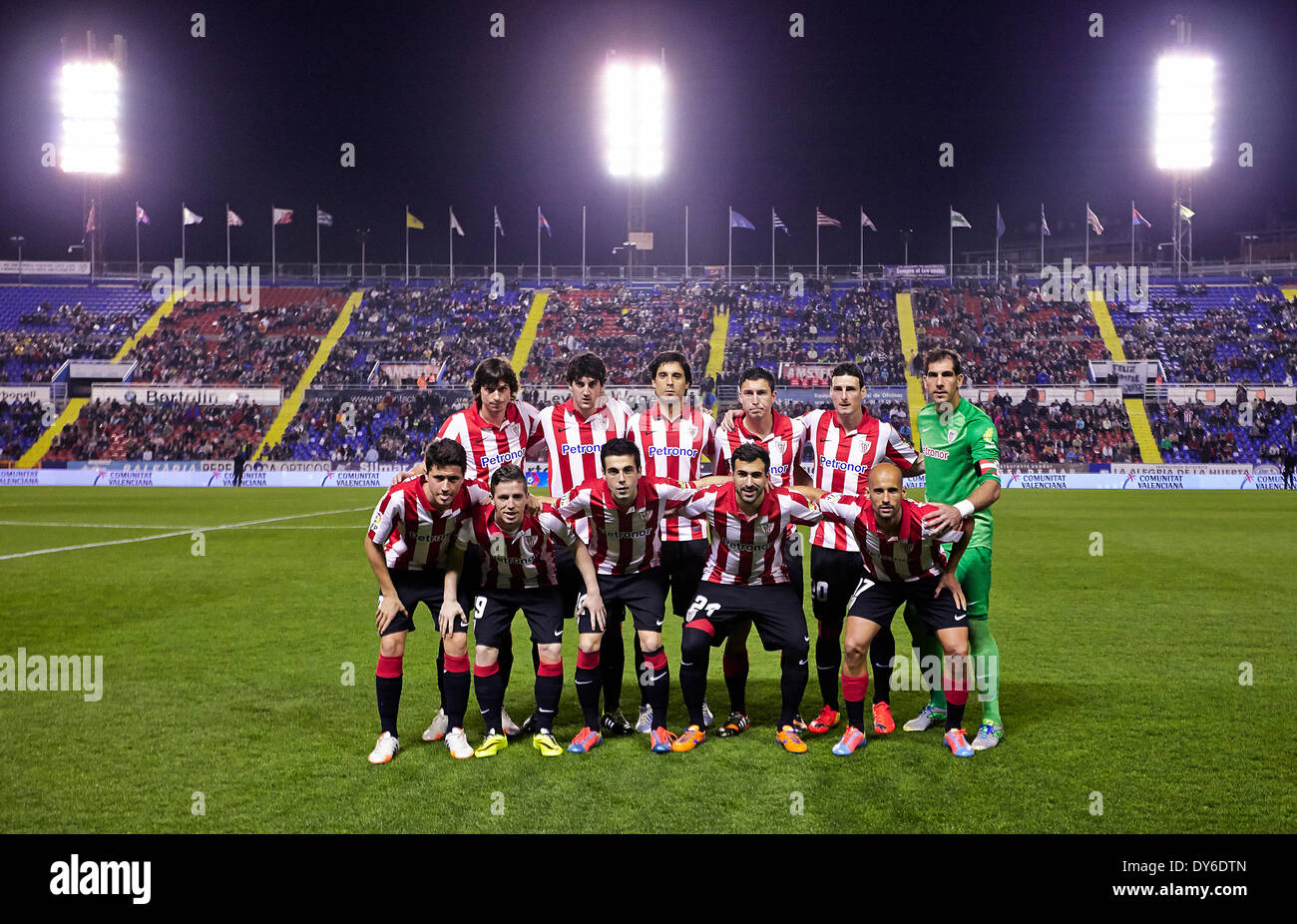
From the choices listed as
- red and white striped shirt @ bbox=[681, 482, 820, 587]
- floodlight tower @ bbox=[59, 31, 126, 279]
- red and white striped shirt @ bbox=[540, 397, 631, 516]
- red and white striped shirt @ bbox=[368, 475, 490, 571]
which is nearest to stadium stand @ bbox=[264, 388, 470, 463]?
floodlight tower @ bbox=[59, 31, 126, 279]

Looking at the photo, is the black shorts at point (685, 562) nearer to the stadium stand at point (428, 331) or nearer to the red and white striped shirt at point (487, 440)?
the red and white striped shirt at point (487, 440)

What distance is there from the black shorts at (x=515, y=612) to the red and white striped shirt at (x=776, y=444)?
1.46 meters

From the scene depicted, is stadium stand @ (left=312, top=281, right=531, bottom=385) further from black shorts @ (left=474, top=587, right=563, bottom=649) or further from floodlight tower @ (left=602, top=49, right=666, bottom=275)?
black shorts @ (left=474, top=587, right=563, bottom=649)

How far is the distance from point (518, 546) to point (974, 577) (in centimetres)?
277

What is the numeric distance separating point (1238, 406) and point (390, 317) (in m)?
36.3

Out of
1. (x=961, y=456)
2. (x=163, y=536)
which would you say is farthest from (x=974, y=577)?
(x=163, y=536)

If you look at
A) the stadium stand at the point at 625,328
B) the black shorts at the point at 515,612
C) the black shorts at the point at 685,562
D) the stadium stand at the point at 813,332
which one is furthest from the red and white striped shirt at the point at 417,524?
the stadium stand at the point at 625,328

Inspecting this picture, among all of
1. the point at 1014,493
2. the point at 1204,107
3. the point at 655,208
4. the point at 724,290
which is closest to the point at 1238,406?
the point at 1014,493

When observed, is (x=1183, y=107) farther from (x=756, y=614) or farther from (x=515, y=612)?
(x=515, y=612)

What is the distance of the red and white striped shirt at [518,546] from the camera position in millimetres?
5691

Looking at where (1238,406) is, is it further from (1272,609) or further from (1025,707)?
(1025,707)

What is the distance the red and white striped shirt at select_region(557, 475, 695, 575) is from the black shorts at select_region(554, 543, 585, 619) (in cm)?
14
